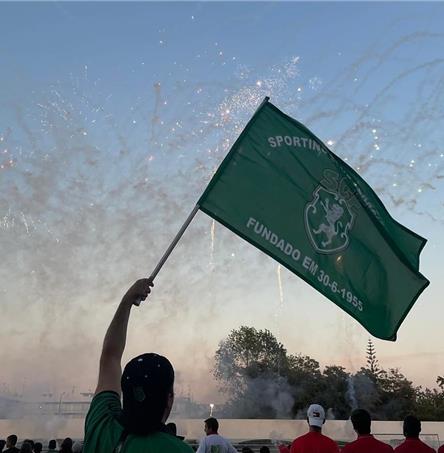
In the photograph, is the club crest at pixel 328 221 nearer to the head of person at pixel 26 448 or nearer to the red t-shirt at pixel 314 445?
the red t-shirt at pixel 314 445

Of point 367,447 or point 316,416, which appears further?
point 316,416

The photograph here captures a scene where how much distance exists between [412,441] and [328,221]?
2721mm

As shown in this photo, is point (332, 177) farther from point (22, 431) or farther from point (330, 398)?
point (330, 398)

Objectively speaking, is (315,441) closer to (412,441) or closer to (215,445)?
(412,441)

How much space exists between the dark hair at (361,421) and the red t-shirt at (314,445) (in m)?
0.34

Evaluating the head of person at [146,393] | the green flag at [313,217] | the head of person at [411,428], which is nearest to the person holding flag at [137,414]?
the head of person at [146,393]

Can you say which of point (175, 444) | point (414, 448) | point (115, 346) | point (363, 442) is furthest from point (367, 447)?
point (175, 444)

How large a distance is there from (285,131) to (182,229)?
2469 millimetres

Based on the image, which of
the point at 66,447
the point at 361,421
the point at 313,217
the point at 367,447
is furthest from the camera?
the point at 66,447

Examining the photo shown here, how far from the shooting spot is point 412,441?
643 centimetres

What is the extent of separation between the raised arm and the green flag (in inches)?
115

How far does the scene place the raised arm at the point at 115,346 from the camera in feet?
7.96

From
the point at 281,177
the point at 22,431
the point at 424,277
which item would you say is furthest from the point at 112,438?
the point at 22,431

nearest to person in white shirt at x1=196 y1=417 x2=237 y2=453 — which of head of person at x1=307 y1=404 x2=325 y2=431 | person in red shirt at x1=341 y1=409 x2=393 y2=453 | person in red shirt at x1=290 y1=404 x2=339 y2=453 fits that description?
person in red shirt at x1=290 y1=404 x2=339 y2=453
